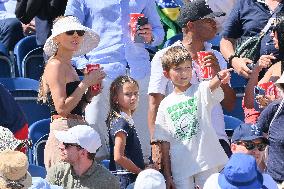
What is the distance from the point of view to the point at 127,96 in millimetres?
7871

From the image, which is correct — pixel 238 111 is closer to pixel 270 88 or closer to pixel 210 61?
pixel 270 88

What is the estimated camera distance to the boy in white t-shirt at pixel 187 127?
7.48 m

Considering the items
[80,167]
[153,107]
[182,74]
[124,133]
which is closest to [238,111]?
[153,107]

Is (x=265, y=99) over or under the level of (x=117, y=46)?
under

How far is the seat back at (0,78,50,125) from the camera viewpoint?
8953 mm

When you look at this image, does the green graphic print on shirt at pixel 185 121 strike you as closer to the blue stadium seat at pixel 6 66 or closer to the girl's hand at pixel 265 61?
the girl's hand at pixel 265 61

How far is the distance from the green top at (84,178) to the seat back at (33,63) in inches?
101

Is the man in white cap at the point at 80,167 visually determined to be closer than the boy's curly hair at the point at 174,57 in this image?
Yes

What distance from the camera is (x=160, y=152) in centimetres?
764

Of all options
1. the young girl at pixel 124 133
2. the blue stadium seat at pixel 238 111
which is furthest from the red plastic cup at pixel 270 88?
the blue stadium seat at pixel 238 111

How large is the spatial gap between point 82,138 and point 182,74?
3.07ft

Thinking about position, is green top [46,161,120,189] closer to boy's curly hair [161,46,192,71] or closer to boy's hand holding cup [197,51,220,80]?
boy's curly hair [161,46,192,71]

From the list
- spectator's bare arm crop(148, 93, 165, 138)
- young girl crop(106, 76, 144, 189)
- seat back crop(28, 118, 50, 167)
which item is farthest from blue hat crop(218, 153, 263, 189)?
seat back crop(28, 118, 50, 167)

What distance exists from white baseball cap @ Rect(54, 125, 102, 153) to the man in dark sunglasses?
3.33 ft
